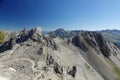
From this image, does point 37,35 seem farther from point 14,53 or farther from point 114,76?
point 114,76

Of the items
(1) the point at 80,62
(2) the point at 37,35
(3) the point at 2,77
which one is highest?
(2) the point at 37,35

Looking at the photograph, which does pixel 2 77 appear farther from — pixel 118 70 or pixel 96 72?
pixel 118 70

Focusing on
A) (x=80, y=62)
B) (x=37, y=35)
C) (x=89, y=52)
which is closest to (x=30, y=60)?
(x=37, y=35)

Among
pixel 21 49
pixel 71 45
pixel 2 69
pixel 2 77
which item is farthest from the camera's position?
pixel 71 45

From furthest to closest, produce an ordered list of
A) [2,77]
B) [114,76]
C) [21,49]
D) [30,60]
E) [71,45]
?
[71,45] → [114,76] → [21,49] → [30,60] → [2,77]


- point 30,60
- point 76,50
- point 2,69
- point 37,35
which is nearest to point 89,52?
point 76,50

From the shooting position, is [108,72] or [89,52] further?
[89,52]

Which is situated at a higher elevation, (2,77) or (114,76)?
(2,77)

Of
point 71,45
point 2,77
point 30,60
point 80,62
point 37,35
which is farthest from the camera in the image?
point 71,45

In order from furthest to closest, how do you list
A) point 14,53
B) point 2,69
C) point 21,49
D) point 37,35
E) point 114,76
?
point 114,76
point 37,35
point 21,49
point 14,53
point 2,69
